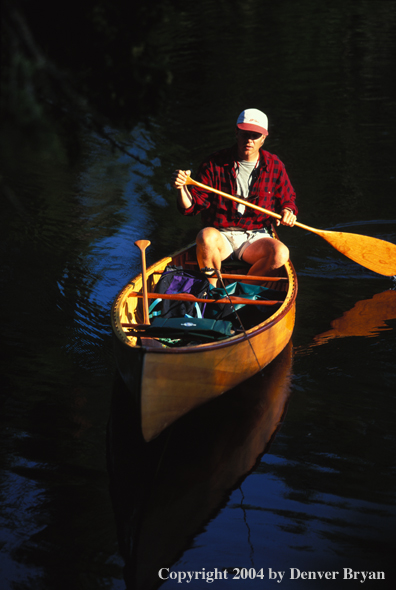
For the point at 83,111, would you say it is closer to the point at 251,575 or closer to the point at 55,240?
the point at 251,575

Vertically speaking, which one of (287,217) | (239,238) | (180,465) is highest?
(287,217)

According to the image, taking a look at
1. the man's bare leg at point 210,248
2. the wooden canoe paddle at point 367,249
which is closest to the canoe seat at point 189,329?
the man's bare leg at point 210,248

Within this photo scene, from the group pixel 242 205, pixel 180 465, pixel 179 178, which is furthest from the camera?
pixel 242 205

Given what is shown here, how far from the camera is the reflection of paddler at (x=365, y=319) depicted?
4.33 metres

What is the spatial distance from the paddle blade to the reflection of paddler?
246 millimetres

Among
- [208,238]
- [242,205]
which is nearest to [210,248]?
[208,238]

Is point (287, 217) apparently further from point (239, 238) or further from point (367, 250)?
point (367, 250)

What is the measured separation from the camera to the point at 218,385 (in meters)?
3.31

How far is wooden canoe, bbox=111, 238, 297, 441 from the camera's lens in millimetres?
2896

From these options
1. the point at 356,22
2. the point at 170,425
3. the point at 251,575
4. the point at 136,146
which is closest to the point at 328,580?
the point at 251,575

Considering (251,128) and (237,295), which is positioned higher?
(251,128)

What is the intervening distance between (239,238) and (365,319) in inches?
44.4

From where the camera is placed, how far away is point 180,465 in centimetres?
311

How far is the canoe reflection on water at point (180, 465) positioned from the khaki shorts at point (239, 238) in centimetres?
94
